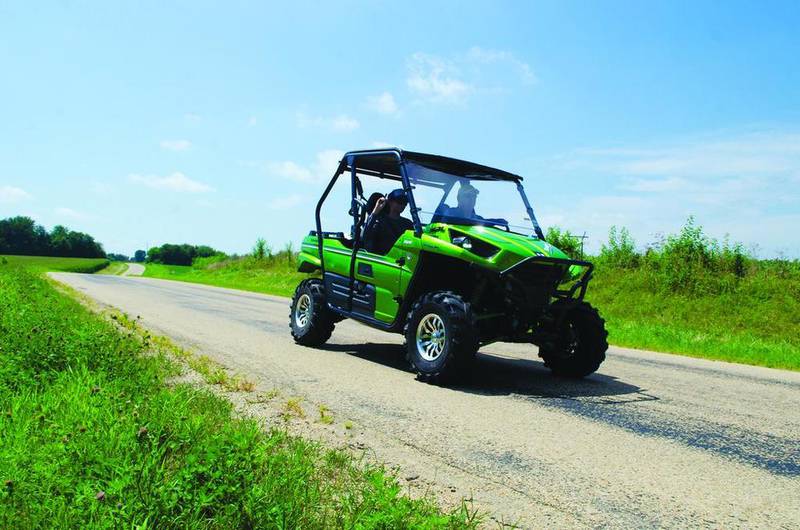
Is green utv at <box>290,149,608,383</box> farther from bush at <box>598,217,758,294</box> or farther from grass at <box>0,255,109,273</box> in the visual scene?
grass at <box>0,255,109,273</box>

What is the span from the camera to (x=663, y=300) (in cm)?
1745

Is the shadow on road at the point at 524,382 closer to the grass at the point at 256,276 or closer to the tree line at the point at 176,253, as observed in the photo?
the grass at the point at 256,276

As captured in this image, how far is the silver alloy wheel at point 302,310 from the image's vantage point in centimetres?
851

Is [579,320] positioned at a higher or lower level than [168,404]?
higher

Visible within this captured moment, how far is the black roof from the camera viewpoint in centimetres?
709

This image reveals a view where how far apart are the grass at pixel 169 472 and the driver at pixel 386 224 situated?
333 cm

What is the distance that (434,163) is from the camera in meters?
7.20

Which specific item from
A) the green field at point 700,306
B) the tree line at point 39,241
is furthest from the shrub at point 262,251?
the tree line at point 39,241

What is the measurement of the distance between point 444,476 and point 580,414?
2.03 meters

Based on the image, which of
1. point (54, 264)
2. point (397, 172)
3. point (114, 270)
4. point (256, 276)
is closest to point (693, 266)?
point (397, 172)

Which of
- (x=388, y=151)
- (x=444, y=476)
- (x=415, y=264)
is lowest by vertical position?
(x=444, y=476)

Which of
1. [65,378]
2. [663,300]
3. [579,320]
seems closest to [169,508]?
[65,378]

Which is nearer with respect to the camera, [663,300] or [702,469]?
[702,469]

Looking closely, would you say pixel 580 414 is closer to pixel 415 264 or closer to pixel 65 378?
pixel 415 264
